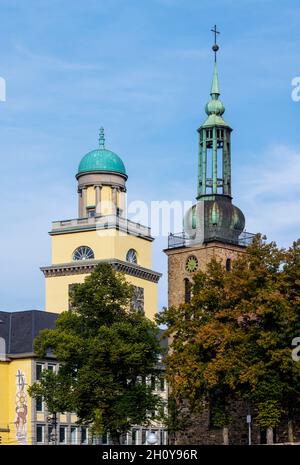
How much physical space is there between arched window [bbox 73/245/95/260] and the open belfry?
131ft

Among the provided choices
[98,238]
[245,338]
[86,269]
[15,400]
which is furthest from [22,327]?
[245,338]

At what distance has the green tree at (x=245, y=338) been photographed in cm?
6412

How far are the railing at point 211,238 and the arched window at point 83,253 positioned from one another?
39863 mm

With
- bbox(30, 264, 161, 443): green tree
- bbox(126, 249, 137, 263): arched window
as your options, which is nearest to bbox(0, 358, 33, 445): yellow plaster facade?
bbox(30, 264, 161, 443): green tree

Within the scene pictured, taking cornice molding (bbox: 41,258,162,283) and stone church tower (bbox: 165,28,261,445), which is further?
cornice molding (bbox: 41,258,162,283)

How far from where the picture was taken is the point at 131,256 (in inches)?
5148

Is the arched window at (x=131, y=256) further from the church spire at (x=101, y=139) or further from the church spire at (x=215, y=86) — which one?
the church spire at (x=215, y=86)

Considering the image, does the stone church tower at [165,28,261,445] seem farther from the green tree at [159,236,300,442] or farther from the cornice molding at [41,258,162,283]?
the cornice molding at [41,258,162,283]

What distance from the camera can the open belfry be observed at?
287 feet

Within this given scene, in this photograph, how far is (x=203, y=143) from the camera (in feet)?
294

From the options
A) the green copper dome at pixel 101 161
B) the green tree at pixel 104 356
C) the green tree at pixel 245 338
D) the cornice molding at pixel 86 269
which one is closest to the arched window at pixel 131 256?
the cornice molding at pixel 86 269
